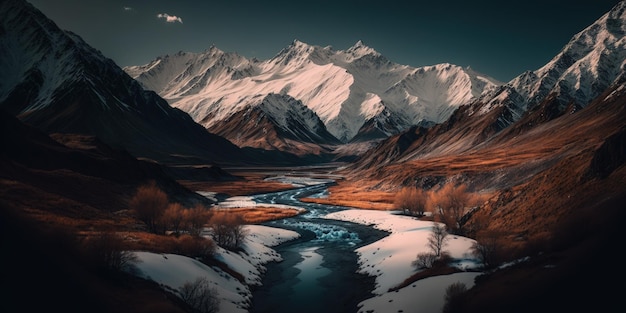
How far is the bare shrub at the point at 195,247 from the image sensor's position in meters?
52.7

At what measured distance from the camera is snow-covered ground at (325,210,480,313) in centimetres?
4072

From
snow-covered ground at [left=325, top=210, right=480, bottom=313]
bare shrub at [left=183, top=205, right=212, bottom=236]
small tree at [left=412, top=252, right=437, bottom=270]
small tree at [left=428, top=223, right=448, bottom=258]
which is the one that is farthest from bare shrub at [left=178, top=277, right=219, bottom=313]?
small tree at [left=428, top=223, right=448, bottom=258]

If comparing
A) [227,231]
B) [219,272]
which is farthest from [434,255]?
[227,231]

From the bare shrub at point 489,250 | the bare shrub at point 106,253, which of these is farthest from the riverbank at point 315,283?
the bare shrub at point 106,253

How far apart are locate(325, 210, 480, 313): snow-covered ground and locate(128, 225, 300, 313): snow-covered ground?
15.5m

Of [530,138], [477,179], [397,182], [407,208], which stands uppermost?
[530,138]

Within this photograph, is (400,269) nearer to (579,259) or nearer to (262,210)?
(579,259)

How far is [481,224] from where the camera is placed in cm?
6831

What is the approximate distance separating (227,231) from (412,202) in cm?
6439

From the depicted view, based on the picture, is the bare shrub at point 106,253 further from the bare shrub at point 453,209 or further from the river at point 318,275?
the bare shrub at point 453,209

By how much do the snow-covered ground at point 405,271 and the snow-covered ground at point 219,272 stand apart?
15.5m

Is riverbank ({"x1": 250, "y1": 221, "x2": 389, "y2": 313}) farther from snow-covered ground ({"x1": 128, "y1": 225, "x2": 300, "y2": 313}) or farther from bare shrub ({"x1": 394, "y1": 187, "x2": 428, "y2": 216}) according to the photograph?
bare shrub ({"x1": 394, "y1": 187, "x2": 428, "y2": 216})

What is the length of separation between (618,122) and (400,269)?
125843 millimetres

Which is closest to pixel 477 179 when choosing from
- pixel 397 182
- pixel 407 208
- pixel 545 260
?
pixel 407 208
